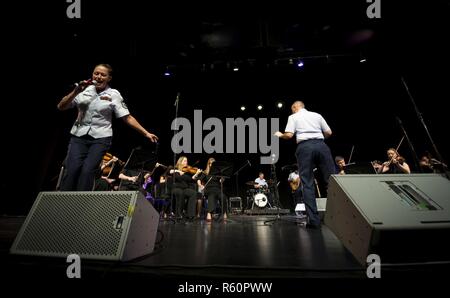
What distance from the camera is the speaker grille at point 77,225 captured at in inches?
52.4

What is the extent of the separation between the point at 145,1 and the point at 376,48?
5308 millimetres

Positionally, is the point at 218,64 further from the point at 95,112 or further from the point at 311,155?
the point at 95,112

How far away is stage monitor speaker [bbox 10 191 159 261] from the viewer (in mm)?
1320

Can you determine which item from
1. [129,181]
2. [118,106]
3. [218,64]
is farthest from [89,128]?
[218,64]

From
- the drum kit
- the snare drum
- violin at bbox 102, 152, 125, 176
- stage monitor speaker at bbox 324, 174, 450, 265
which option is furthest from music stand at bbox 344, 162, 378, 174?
the snare drum

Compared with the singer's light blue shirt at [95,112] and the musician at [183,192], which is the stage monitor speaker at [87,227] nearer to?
the singer's light blue shirt at [95,112]

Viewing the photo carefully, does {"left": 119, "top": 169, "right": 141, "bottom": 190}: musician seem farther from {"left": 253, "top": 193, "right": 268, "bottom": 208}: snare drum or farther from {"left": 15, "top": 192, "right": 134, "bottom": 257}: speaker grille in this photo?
{"left": 253, "top": 193, "right": 268, "bottom": 208}: snare drum

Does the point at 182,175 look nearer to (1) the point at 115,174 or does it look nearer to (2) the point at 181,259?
(1) the point at 115,174

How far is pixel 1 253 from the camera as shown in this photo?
59.8 inches

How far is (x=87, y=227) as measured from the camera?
1387mm

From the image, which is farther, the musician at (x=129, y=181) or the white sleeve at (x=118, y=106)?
the musician at (x=129, y=181)

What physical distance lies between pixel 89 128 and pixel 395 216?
2.27 m

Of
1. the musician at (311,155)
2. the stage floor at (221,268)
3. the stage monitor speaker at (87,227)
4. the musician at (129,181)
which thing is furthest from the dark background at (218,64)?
the stage monitor speaker at (87,227)
